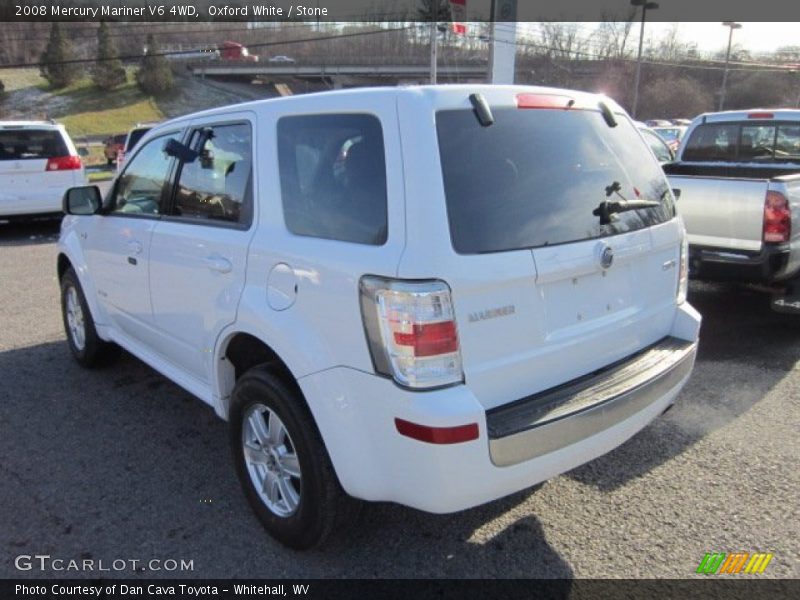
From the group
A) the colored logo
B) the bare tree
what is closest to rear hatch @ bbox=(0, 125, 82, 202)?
the colored logo

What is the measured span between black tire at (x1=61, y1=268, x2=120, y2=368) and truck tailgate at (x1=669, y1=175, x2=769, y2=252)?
4927 mm

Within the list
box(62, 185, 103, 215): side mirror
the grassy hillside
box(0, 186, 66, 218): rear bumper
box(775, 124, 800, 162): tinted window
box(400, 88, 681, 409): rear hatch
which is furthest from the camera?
the grassy hillside

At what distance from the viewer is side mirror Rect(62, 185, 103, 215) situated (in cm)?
429

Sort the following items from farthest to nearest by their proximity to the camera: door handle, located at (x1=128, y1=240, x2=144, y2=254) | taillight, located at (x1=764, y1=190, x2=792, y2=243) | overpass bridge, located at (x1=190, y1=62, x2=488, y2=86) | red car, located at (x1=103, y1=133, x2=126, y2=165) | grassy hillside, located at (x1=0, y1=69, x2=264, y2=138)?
overpass bridge, located at (x1=190, y1=62, x2=488, y2=86), grassy hillside, located at (x1=0, y1=69, x2=264, y2=138), red car, located at (x1=103, y1=133, x2=126, y2=165), taillight, located at (x1=764, y1=190, x2=792, y2=243), door handle, located at (x1=128, y1=240, x2=144, y2=254)

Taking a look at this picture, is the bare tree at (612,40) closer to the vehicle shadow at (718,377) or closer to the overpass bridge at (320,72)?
the overpass bridge at (320,72)

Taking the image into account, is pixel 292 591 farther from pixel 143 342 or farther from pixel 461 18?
pixel 461 18

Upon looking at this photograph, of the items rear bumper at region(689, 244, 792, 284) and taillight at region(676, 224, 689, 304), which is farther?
rear bumper at region(689, 244, 792, 284)

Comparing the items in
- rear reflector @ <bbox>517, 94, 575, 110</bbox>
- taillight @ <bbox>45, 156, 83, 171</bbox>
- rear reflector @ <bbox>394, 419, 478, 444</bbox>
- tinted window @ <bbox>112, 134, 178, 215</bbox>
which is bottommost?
rear reflector @ <bbox>394, 419, 478, 444</bbox>

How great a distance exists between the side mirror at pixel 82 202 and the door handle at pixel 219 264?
170cm

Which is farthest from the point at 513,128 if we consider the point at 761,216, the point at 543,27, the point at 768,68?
the point at 768,68

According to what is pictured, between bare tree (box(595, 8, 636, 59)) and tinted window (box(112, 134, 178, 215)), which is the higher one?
bare tree (box(595, 8, 636, 59))

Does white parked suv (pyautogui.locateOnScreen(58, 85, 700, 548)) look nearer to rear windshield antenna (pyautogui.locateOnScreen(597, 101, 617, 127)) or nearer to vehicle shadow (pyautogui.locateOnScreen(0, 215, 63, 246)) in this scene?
rear windshield antenna (pyautogui.locateOnScreen(597, 101, 617, 127))

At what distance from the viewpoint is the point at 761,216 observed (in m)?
5.16

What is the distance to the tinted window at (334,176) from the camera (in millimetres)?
2395
